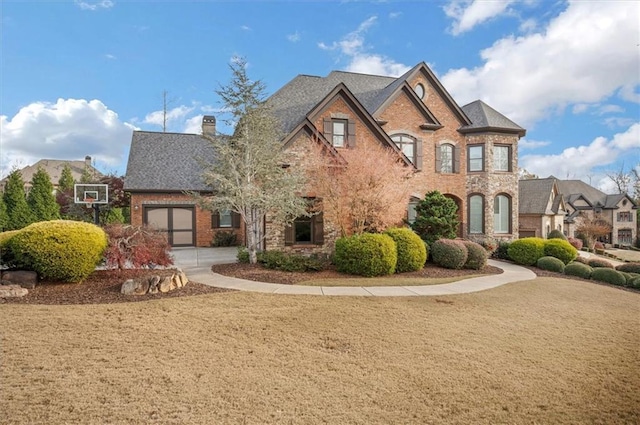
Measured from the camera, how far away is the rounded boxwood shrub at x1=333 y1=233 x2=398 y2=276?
11.1 metres

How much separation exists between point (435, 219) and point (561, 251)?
6.67 meters

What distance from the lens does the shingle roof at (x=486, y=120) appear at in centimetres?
1958

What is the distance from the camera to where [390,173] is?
13109 millimetres

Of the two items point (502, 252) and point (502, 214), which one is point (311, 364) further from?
point (502, 214)

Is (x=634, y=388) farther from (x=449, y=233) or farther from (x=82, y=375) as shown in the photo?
(x=449, y=233)

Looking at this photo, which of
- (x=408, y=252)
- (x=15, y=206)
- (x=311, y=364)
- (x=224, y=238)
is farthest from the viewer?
(x=15, y=206)

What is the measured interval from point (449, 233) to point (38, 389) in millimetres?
13799

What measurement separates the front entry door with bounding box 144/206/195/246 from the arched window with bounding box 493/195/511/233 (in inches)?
705

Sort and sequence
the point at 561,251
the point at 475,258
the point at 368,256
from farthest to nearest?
the point at 561,251, the point at 475,258, the point at 368,256

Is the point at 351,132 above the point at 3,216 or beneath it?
above

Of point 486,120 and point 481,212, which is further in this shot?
point 481,212

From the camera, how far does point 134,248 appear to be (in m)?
9.14

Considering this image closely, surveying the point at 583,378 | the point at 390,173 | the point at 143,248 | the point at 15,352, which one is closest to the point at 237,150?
the point at 143,248

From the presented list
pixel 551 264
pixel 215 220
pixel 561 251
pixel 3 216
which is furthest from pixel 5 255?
pixel 561 251
